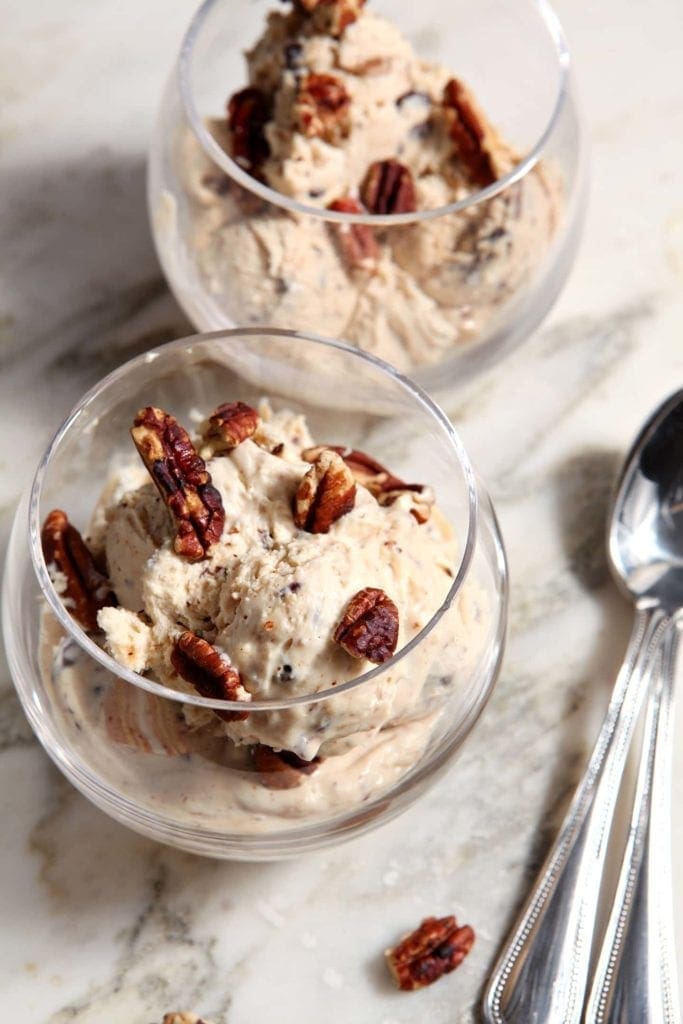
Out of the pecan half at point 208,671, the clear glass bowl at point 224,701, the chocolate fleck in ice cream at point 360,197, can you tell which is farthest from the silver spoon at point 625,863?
the pecan half at point 208,671

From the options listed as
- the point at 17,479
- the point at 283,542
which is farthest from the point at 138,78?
the point at 283,542

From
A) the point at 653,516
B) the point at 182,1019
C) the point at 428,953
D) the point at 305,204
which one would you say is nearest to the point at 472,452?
the point at 653,516

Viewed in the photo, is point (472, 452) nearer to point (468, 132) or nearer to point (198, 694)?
point (468, 132)

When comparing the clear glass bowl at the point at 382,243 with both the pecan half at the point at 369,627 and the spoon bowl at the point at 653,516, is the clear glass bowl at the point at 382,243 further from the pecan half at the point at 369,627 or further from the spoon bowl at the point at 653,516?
the pecan half at the point at 369,627

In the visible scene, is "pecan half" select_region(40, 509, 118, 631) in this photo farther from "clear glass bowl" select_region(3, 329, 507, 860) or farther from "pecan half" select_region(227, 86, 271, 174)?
"pecan half" select_region(227, 86, 271, 174)

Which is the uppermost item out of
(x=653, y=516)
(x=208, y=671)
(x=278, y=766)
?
(x=208, y=671)

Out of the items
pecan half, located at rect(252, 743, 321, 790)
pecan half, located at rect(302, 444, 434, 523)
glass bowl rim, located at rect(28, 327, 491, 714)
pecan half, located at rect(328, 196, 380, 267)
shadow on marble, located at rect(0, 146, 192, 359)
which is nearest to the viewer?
glass bowl rim, located at rect(28, 327, 491, 714)

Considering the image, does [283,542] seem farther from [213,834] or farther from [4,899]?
[4,899]

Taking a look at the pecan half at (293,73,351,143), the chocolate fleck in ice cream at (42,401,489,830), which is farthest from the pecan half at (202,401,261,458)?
the pecan half at (293,73,351,143)
